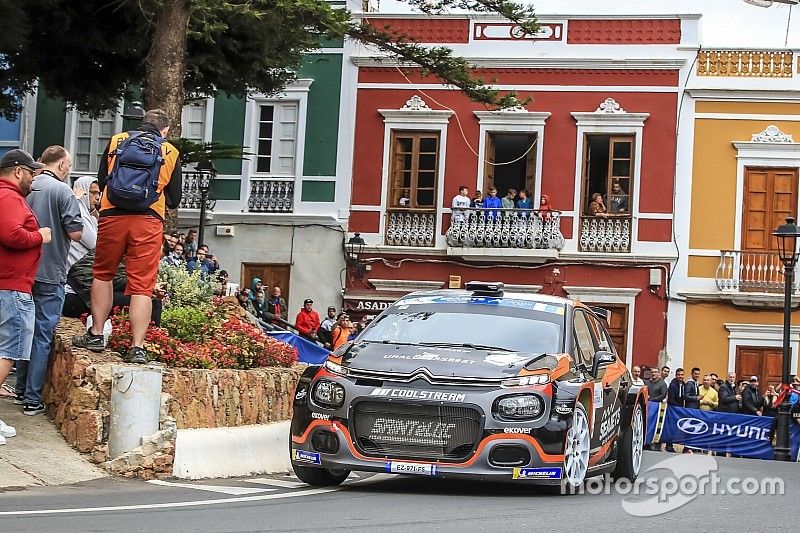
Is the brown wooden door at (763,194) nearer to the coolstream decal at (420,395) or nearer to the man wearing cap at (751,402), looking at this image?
the man wearing cap at (751,402)

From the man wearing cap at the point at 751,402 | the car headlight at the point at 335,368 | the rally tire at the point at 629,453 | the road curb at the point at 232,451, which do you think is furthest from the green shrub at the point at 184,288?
the man wearing cap at the point at 751,402

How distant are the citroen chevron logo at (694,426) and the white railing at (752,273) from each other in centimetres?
689

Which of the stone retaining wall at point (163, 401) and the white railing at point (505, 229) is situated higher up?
the white railing at point (505, 229)

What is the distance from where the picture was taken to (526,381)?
1017 centimetres

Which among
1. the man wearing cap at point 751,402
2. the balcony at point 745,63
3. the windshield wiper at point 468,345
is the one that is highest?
the balcony at point 745,63

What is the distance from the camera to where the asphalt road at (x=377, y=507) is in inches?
323

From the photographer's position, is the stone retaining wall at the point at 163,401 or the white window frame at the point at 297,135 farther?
the white window frame at the point at 297,135

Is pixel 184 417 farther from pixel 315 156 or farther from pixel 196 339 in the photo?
pixel 315 156

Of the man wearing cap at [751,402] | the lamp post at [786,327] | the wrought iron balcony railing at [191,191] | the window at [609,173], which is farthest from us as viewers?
the wrought iron balcony railing at [191,191]

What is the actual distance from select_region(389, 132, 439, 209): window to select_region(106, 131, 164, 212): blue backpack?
2334 cm

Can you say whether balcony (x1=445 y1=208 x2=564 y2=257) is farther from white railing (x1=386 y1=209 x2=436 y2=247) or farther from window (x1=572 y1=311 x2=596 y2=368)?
window (x1=572 y1=311 x2=596 y2=368)

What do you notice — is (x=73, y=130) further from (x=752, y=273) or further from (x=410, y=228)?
(x=752, y=273)

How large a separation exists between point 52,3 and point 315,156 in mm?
15136

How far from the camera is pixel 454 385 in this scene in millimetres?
10117
